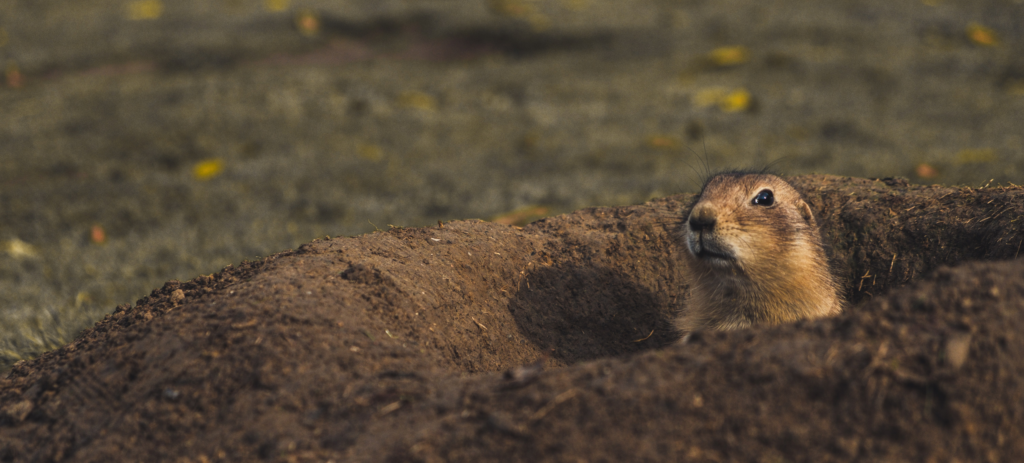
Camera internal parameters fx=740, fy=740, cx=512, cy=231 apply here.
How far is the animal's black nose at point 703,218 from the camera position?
3432mm

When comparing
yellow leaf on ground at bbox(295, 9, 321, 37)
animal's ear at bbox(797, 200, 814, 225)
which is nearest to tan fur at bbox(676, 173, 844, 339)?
animal's ear at bbox(797, 200, 814, 225)

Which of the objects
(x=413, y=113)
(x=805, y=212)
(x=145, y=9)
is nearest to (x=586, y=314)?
(x=805, y=212)

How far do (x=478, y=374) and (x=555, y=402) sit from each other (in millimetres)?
835

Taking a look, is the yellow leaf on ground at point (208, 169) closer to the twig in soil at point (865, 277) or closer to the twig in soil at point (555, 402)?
the twig in soil at point (865, 277)

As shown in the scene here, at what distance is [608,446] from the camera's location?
196 cm

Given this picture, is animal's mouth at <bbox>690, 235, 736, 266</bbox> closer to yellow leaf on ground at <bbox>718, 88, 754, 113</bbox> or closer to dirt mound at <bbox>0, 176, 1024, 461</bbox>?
dirt mound at <bbox>0, 176, 1024, 461</bbox>

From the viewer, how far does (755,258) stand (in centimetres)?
358

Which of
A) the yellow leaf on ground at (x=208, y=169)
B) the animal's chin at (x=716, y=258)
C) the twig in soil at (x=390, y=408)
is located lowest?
the yellow leaf on ground at (x=208, y=169)

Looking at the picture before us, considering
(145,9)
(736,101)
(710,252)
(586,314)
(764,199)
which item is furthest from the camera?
(145,9)

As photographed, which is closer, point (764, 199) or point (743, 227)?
point (743, 227)

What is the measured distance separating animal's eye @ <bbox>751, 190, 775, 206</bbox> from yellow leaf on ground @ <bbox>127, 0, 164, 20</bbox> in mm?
13065

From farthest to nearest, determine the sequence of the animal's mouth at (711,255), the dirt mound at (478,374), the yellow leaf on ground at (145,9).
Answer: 1. the yellow leaf on ground at (145,9)
2. the animal's mouth at (711,255)
3. the dirt mound at (478,374)

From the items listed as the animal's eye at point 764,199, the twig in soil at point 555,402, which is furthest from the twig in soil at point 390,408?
the animal's eye at point 764,199

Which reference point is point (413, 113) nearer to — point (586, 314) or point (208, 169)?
point (208, 169)
